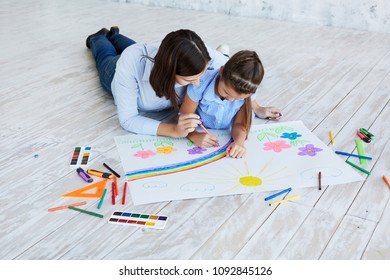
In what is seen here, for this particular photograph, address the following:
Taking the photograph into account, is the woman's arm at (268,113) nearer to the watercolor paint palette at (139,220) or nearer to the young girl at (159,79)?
the young girl at (159,79)

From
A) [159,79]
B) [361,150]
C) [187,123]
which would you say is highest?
[159,79]

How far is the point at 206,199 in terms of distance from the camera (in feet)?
4.31

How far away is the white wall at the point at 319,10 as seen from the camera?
3264 millimetres

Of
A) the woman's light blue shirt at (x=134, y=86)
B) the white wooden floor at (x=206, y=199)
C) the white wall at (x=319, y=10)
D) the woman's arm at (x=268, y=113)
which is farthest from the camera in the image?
the white wall at (x=319, y=10)

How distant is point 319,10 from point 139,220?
8.91ft

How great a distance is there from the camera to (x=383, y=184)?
1406 millimetres

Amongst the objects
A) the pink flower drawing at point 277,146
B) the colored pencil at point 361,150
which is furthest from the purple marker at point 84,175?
the colored pencil at point 361,150

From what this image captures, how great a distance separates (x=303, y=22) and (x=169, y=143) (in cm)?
230

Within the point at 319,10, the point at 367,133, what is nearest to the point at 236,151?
the point at 367,133

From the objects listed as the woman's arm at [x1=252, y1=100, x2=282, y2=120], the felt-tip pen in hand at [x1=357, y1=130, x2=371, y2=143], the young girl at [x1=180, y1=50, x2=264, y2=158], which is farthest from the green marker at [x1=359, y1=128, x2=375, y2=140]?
the young girl at [x1=180, y1=50, x2=264, y2=158]

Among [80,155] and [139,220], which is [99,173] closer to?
[80,155]

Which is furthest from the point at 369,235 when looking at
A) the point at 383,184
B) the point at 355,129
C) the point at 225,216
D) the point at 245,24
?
the point at 245,24

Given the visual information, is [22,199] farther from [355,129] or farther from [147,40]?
[147,40]
